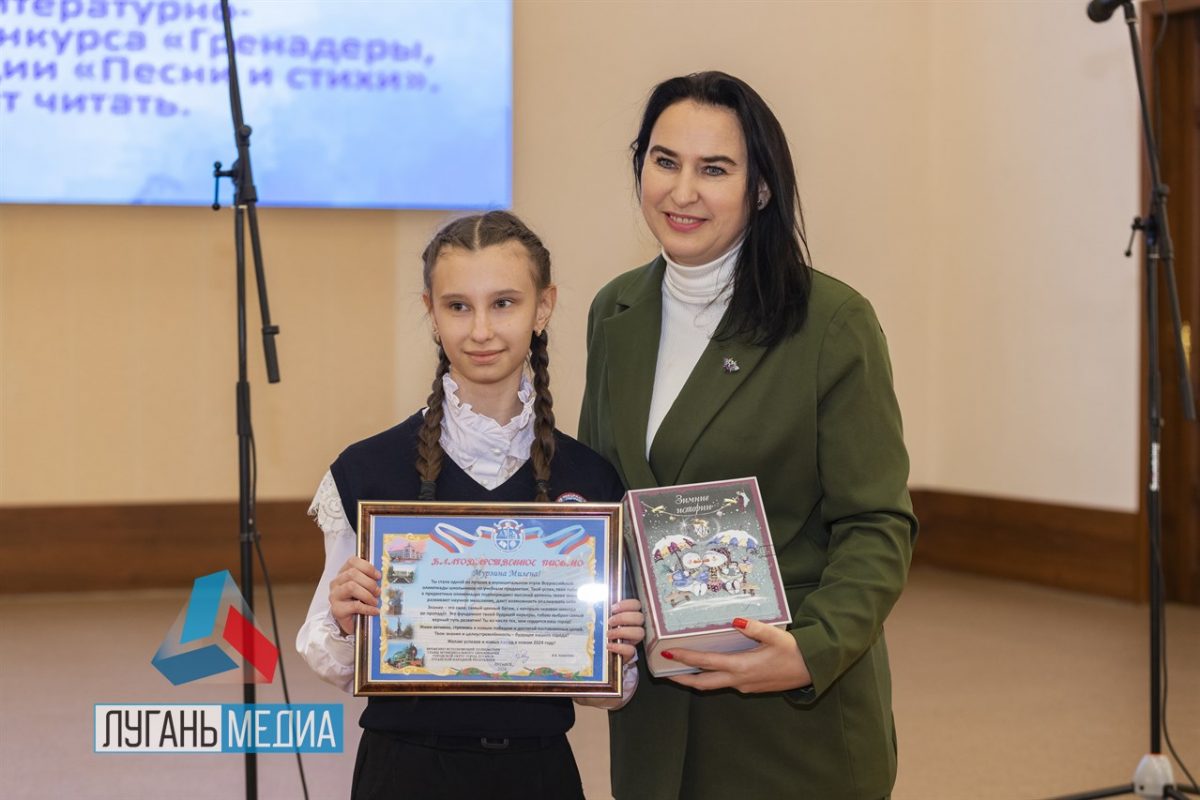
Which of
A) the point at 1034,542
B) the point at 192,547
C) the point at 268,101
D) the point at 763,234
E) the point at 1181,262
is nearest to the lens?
the point at 763,234

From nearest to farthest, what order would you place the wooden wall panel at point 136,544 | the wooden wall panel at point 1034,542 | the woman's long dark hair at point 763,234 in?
the woman's long dark hair at point 763,234 → the wooden wall panel at point 136,544 → the wooden wall panel at point 1034,542

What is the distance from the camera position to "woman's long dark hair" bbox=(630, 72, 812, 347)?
1635 millimetres

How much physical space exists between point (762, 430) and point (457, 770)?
22.8 inches

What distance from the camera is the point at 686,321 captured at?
1736 mm

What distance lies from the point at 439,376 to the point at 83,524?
4.38 m

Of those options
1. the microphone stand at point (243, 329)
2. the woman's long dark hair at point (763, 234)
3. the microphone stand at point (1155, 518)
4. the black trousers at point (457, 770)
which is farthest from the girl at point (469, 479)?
the microphone stand at point (1155, 518)

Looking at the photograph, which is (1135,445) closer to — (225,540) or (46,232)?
(225,540)

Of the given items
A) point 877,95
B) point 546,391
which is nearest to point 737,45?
point 877,95

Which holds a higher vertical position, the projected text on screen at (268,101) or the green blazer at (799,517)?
the projected text on screen at (268,101)

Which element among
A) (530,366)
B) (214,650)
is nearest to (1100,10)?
(530,366)

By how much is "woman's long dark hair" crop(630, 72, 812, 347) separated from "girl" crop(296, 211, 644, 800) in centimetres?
28

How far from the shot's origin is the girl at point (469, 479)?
1646 mm

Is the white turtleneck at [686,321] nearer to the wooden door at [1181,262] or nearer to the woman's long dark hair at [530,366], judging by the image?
the woman's long dark hair at [530,366]

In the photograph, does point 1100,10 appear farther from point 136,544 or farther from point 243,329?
point 136,544
